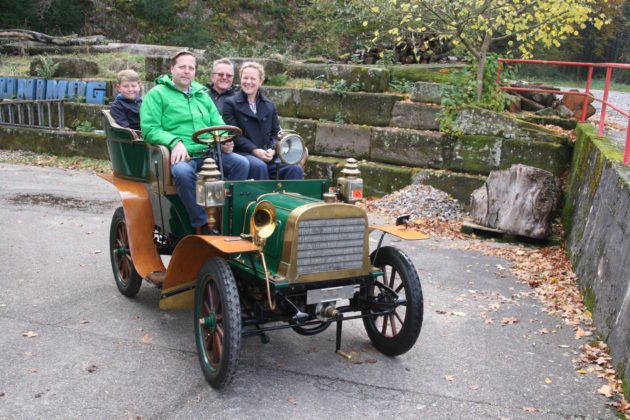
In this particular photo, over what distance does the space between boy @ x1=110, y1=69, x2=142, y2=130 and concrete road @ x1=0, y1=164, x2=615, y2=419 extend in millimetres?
1613

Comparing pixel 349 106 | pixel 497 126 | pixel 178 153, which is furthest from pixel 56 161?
pixel 178 153

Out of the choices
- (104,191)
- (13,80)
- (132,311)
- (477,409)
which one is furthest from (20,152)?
(477,409)

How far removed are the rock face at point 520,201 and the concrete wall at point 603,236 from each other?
316mm

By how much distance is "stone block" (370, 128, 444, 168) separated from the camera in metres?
9.79

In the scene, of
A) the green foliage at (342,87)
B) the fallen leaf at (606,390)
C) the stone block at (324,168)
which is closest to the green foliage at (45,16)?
the green foliage at (342,87)

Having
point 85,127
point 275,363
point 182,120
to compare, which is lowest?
point 275,363

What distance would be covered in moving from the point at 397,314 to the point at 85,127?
10.7m

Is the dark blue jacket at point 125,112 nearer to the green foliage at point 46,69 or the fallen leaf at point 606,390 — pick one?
the fallen leaf at point 606,390

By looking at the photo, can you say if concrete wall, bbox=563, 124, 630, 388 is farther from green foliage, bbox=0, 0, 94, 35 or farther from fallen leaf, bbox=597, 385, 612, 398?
green foliage, bbox=0, 0, 94, 35

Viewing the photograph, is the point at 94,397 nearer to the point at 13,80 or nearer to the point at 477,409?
the point at 477,409

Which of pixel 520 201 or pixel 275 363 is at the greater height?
pixel 520 201

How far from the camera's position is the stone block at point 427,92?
10164 millimetres

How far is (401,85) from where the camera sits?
36.1 feet

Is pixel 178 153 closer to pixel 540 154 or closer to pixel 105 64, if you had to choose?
pixel 540 154
